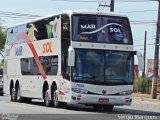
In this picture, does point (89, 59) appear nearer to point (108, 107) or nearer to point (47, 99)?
point (108, 107)

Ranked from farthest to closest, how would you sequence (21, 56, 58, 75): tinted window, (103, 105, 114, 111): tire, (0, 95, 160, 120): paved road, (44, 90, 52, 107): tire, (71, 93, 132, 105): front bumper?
(44, 90, 52, 107): tire < (103, 105, 114, 111): tire < (21, 56, 58, 75): tinted window < (71, 93, 132, 105): front bumper < (0, 95, 160, 120): paved road

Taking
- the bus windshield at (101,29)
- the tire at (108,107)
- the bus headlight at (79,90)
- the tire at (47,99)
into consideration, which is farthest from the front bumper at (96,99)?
the tire at (47,99)

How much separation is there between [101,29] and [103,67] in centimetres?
169

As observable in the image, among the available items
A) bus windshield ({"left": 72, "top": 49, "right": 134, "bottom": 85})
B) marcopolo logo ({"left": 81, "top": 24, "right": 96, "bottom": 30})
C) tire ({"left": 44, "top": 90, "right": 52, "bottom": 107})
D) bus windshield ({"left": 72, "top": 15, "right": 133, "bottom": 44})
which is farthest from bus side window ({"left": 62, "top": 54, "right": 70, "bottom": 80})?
tire ({"left": 44, "top": 90, "right": 52, "bottom": 107})

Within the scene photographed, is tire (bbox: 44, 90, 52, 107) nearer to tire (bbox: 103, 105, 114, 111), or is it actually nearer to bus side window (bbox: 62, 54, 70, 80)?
bus side window (bbox: 62, 54, 70, 80)

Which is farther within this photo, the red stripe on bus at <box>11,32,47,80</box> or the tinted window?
the red stripe on bus at <box>11,32,47,80</box>

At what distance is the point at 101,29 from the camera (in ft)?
80.1

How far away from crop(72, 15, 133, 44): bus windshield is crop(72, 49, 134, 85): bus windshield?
576mm

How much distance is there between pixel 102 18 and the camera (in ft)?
81.0

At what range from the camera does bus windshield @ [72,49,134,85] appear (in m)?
23.8

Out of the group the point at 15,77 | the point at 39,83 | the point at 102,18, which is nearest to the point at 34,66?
the point at 39,83

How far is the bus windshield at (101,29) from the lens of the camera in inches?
950

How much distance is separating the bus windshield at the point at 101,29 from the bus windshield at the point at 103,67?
0.58 meters

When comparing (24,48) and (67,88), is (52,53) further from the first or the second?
(24,48)
